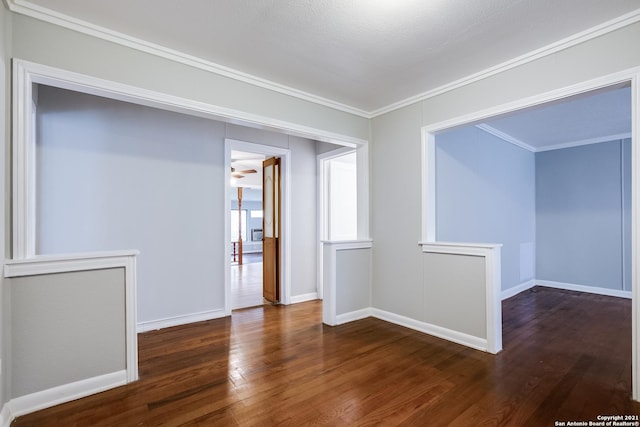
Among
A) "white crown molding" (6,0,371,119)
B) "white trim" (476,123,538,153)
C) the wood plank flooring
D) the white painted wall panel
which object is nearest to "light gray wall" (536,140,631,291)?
"white trim" (476,123,538,153)

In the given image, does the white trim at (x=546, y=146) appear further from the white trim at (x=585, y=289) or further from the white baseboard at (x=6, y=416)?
the white baseboard at (x=6, y=416)

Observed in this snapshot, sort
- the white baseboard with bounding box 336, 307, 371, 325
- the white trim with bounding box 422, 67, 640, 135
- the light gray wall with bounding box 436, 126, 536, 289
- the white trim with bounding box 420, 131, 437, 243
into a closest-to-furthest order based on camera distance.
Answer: the white trim with bounding box 422, 67, 640, 135, the white trim with bounding box 420, 131, 437, 243, the white baseboard with bounding box 336, 307, 371, 325, the light gray wall with bounding box 436, 126, 536, 289

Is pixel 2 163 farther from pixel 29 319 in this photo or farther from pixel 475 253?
pixel 475 253

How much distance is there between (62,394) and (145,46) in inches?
98.1

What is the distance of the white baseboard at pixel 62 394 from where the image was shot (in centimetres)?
190

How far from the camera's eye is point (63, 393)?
2.05 m

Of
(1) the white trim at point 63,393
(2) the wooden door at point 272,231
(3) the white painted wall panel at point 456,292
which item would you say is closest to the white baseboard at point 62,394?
(1) the white trim at point 63,393

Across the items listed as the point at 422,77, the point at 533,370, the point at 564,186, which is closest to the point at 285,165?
the point at 422,77

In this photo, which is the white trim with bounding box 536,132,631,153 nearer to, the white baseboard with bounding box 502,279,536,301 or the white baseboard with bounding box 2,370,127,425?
the white baseboard with bounding box 502,279,536,301

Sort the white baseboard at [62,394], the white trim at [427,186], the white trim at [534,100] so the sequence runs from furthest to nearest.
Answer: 1. the white trim at [427,186]
2. the white trim at [534,100]
3. the white baseboard at [62,394]

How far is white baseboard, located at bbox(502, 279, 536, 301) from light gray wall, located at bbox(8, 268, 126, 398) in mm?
4952

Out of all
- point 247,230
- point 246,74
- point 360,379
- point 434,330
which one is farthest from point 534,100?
point 247,230

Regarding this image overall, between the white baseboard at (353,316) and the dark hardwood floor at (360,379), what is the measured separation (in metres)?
0.09

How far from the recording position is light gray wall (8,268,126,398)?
1.95 metres
